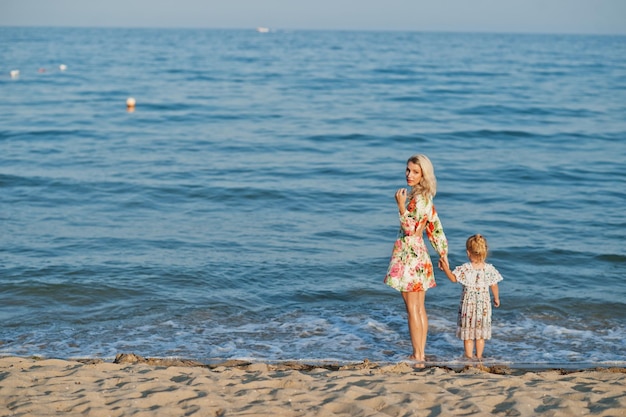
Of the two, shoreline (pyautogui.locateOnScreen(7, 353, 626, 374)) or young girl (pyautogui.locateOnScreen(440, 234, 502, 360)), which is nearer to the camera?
shoreline (pyautogui.locateOnScreen(7, 353, 626, 374))

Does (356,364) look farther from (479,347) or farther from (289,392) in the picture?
(289,392)

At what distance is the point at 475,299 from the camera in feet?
22.6

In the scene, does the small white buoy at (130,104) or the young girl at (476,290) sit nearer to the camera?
the young girl at (476,290)

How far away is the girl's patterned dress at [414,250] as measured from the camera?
6.64m

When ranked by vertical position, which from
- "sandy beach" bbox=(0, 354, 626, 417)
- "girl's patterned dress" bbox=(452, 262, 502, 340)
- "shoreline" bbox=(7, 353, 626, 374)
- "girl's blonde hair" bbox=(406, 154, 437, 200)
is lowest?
"shoreline" bbox=(7, 353, 626, 374)

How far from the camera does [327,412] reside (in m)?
5.04

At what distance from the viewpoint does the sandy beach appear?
5.04 meters

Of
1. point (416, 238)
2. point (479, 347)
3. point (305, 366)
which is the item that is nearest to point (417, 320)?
point (479, 347)

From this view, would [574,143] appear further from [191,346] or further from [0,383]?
[0,383]

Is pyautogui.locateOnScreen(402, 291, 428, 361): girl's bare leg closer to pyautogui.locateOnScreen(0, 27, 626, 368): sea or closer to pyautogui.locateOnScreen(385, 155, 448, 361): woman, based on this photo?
pyautogui.locateOnScreen(385, 155, 448, 361): woman

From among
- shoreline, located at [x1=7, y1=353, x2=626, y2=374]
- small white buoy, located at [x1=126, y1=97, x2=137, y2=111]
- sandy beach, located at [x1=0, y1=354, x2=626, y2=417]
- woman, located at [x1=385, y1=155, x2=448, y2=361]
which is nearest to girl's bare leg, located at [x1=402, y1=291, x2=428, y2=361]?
woman, located at [x1=385, y1=155, x2=448, y2=361]

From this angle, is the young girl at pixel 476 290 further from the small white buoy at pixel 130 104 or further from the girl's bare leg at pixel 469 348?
the small white buoy at pixel 130 104

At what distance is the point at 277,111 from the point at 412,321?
19.2m

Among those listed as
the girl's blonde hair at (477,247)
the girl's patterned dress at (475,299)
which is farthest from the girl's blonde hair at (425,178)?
the girl's patterned dress at (475,299)
